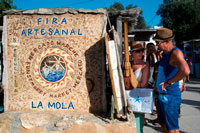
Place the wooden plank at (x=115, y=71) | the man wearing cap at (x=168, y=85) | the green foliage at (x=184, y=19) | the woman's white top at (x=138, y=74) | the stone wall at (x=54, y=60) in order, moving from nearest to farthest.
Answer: the man wearing cap at (x=168, y=85), the wooden plank at (x=115, y=71), the woman's white top at (x=138, y=74), the stone wall at (x=54, y=60), the green foliage at (x=184, y=19)

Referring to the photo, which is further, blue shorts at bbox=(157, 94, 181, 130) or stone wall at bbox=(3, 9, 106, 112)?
stone wall at bbox=(3, 9, 106, 112)

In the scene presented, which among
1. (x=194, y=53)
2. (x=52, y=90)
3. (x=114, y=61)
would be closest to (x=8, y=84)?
(x=52, y=90)

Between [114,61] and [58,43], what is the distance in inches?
47.2

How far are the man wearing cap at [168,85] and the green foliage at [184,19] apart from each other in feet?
70.6

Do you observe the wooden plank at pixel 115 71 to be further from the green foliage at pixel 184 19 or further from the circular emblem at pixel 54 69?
the green foliage at pixel 184 19

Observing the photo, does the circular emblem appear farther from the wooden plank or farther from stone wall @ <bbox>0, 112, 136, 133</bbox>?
the wooden plank

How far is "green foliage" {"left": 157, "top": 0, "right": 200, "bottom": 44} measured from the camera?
22141 millimetres

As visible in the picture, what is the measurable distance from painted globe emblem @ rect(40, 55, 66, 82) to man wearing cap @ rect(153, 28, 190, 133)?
1.71 m

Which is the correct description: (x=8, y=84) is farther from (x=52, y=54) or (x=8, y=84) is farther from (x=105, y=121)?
(x=105, y=121)

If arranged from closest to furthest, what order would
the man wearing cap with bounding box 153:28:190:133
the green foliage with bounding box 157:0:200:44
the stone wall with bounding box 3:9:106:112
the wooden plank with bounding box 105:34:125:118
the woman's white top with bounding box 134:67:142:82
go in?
the man wearing cap with bounding box 153:28:190:133, the wooden plank with bounding box 105:34:125:118, the woman's white top with bounding box 134:67:142:82, the stone wall with bounding box 3:9:106:112, the green foliage with bounding box 157:0:200:44

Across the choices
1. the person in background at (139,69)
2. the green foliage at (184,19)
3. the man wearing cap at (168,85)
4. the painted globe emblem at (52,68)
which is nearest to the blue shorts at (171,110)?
the man wearing cap at (168,85)

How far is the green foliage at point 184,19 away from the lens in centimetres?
2214

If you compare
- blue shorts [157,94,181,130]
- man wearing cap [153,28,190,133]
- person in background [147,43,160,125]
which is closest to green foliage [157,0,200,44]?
person in background [147,43,160,125]

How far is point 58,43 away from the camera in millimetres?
3293
